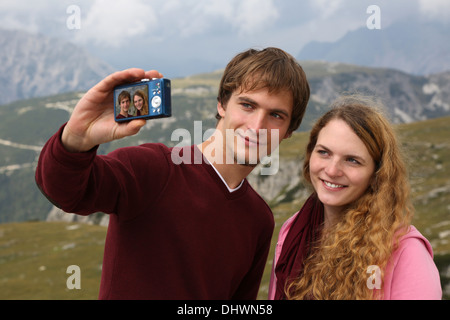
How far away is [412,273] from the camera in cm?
617

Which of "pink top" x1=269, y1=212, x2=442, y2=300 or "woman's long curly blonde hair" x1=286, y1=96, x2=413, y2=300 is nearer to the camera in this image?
"pink top" x1=269, y1=212, x2=442, y2=300

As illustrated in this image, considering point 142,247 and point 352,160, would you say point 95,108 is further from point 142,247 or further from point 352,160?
point 352,160

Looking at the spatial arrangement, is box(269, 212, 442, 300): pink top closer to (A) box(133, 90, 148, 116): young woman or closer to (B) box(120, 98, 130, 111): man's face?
(A) box(133, 90, 148, 116): young woman

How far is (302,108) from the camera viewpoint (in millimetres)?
7414

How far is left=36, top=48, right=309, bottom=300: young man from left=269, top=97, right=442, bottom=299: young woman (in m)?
0.76

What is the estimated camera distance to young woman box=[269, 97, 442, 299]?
21.5 feet

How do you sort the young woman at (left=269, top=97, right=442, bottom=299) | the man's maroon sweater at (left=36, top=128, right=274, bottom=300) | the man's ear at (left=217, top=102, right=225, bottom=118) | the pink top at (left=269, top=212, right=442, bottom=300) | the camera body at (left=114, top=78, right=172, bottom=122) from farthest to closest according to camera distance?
the man's ear at (left=217, top=102, right=225, bottom=118) → the young woman at (left=269, top=97, right=442, bottom=299) → the pink top at (left=269, top=212, right=442, bottom=300) → the man's maroon sweater at (left=36, top=128, right=274, bottom=300) → the camera body at (left=114, top=78, right=172, bottom=122)

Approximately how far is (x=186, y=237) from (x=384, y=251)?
3.04 metres

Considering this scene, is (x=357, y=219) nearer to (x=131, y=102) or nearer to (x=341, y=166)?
(x=341, y=166)

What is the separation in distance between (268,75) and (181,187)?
2.23 meters

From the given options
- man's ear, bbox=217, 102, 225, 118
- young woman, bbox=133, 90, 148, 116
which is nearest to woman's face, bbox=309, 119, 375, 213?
man's ear, bbox=217, 102, 225, 118

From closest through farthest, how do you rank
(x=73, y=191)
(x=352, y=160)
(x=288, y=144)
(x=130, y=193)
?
(x=73, y=191)
(x=130, y=193)
(x=352, y=160)
(x=288, y=144)

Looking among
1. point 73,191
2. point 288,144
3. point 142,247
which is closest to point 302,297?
point 142,247

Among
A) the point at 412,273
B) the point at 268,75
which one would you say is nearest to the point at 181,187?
the point at 268,75
